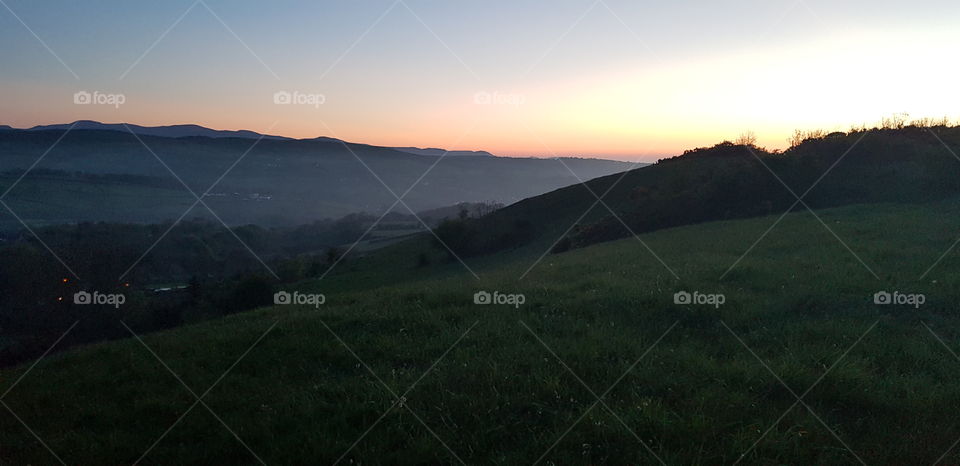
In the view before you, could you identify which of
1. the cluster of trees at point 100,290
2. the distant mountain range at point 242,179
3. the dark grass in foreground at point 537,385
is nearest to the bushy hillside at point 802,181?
the dark grass in foreground at point 537,385

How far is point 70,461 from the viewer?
507 centimetres

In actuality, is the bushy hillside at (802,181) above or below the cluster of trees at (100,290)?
above

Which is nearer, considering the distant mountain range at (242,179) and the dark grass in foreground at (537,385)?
the dark grass in foreground at (537,385)

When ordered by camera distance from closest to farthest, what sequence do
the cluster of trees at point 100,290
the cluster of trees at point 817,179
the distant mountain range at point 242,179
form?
the cluster of trees at point 817,179 < the cluster of trees at point 100,290 < the distant mountain range at point 242,179

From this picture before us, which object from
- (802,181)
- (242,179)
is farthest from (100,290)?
(242,179)

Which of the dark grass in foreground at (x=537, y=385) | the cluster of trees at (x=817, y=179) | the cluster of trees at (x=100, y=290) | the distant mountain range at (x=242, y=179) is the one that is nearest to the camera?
the dark grass in foreground at (x=537, y=385)

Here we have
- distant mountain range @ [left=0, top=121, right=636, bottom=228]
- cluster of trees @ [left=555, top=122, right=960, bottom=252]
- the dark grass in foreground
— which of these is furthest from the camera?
distant mountain range @ [left=0, top=121, right=636, bottom=228]

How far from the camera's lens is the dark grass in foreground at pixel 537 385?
4.97m

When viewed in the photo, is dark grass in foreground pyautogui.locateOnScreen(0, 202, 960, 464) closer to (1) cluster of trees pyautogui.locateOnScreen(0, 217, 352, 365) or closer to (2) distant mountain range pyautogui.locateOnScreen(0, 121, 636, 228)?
(1) cluster of trees pyautogui.locateOnScreen(0, 217, 352, 365)

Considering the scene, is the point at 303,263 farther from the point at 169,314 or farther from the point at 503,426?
the point at 503,426

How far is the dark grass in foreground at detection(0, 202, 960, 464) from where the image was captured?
4969mm

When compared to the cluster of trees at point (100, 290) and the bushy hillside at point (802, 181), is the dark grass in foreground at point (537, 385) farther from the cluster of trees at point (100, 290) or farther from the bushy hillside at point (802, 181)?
the cluster of trees at point (100, 290)

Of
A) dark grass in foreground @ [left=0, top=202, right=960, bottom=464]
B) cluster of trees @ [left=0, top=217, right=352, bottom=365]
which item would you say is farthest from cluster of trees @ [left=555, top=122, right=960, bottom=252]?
cluster of trees @ [left=0, top=217, right=352, bottom=365]

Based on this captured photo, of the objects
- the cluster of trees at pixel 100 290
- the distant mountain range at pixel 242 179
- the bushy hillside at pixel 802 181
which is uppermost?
the distant mountain range at pixel 242 179
